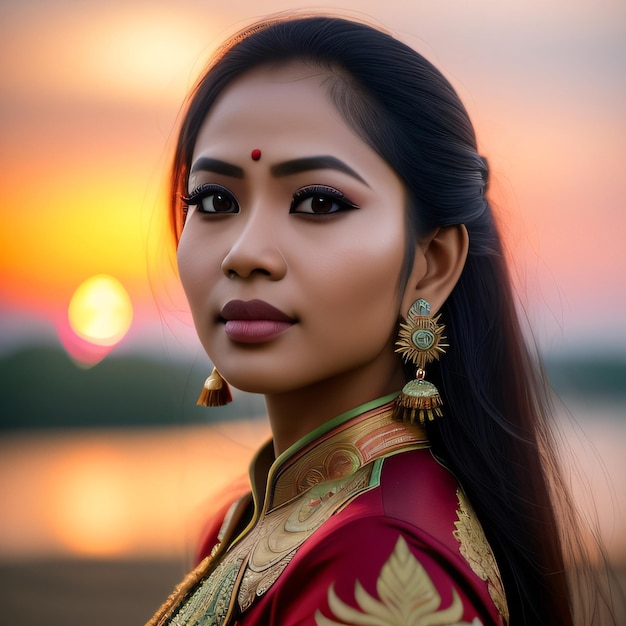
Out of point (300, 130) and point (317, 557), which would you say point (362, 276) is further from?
point (317, 557)

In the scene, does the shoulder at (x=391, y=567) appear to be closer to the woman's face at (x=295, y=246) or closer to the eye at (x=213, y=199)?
the woman's face at (x=295, y=246)

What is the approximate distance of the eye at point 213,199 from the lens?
168 cm

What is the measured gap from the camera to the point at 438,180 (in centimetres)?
170

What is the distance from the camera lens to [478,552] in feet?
4.91

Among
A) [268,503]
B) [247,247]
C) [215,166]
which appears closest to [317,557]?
[268,503]

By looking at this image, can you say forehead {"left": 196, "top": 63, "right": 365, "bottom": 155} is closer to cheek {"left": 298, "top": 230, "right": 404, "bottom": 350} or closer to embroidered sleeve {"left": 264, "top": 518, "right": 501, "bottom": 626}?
cheek {"left": 298, "top": 230, "right": 404, "bottom": 350}

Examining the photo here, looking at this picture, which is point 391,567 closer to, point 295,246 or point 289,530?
point 289,530

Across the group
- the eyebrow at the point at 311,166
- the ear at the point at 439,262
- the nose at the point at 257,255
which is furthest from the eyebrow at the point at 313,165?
the ear at the point at 439,262

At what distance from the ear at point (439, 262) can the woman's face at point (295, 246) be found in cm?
8

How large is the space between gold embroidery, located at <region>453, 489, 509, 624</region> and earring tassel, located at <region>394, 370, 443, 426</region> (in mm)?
157

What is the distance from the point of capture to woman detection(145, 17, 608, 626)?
1542 millimetres

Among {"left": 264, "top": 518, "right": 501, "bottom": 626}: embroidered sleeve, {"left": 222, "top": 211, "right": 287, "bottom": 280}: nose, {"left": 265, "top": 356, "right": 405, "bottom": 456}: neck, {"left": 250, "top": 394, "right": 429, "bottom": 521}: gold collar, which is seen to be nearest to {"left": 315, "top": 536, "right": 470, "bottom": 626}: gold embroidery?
{"left": 264, "top": 518, "right": 501, "bottom": 626}: embroidered sleeve

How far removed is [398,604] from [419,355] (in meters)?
0.50

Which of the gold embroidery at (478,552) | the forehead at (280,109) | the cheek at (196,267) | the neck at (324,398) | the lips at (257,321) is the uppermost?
the forehead at (280,109)
